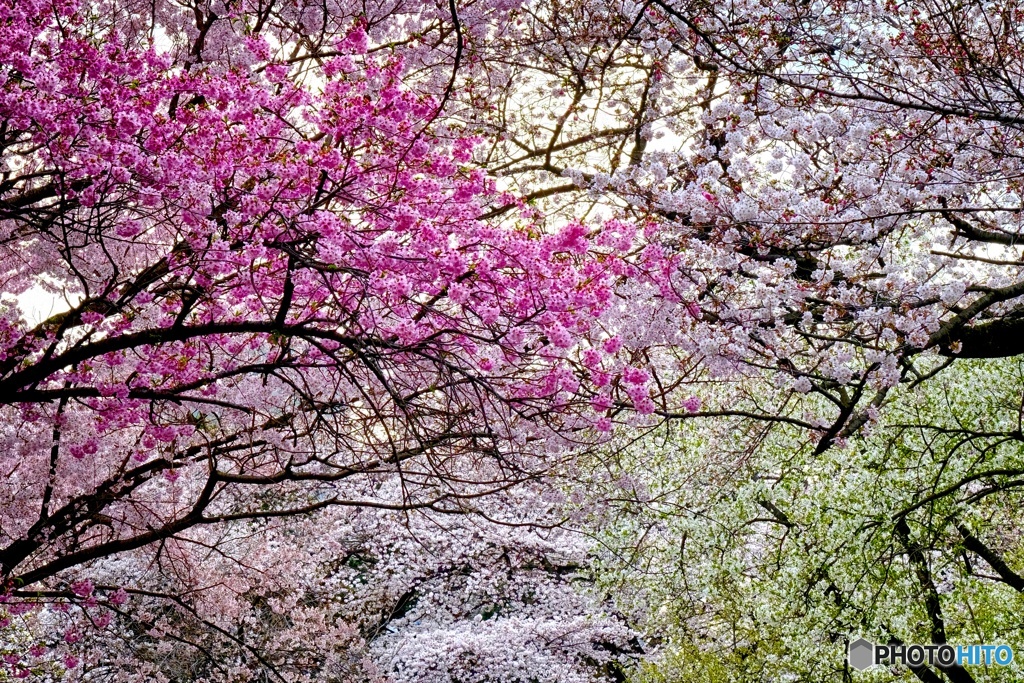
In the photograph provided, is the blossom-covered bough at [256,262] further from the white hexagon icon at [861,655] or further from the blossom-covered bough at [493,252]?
the white hexagon icon at [861,655]

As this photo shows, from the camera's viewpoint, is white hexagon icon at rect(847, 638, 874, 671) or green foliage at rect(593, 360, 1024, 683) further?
white hexagon icon at rect(847, 638, 874, 671)

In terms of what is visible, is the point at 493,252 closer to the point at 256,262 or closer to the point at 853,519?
the point at 256,262

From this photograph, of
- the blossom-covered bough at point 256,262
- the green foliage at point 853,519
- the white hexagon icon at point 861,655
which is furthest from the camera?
the white hexagon icon at point 861,655

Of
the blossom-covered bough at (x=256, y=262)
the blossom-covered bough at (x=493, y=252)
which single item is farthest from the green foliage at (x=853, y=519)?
the blossom-covered bough at (x=256, y=262)

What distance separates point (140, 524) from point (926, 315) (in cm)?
661

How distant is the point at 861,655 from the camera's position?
10.3 meters

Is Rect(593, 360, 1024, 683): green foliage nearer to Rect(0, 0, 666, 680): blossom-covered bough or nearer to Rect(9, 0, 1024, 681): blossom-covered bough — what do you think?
Rect(9, 0, 1024, 681): blossom-covered bough

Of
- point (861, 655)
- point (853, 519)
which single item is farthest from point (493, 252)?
point (861, 655)

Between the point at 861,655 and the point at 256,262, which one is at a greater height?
the point at 256,262

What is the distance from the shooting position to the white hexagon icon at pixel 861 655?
400 inches

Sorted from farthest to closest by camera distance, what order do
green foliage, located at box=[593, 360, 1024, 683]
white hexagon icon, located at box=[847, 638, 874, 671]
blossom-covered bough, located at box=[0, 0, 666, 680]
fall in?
white hexagon icon, located at box=[847, 638, 874, 671] → green foliage, located at box=[593, 360, 1024, 683] → blossom-covered bough, located at box=[0, 0, 666, 680]

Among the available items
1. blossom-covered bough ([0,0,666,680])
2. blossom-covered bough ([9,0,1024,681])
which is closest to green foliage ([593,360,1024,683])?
blossom-covered bough ([9,0,1024,681])

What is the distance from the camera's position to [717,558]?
1088 centimetres

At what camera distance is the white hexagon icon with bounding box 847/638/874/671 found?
10148mm
